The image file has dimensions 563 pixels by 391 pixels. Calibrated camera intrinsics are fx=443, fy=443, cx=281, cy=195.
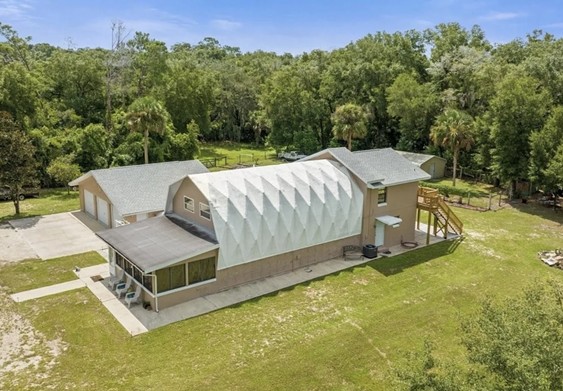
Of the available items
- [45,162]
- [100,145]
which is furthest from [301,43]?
[45,162]

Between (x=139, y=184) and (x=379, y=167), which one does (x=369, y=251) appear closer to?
(x=379, y=167)

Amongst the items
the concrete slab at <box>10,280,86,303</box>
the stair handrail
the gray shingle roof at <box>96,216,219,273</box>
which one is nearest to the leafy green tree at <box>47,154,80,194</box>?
the gray shingle roof at <box>96,216,219,273</box>

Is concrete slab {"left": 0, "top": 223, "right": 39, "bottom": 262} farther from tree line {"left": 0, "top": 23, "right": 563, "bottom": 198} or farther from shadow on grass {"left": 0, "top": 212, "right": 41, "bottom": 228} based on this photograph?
tree line {"left": 0, "top": 23, "right": 563, "bottom": 198}

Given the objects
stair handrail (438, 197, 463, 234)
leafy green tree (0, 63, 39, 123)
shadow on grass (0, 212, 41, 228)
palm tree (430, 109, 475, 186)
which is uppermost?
leafy green tree (0, 63, 39, 123)

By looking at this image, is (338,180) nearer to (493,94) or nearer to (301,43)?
(493,94)

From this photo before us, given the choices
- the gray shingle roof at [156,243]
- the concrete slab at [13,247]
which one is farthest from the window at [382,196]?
the concrete slab at [13,247]

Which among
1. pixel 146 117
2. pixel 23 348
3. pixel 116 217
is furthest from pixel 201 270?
pixel 146 117

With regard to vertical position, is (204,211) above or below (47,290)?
above
